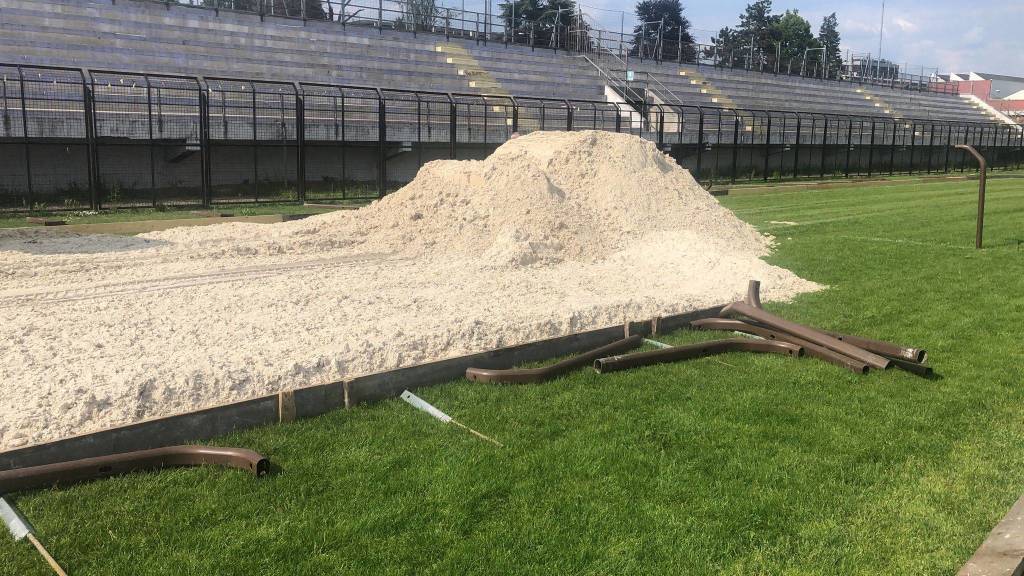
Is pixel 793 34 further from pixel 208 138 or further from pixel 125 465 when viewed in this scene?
pixel 125 465

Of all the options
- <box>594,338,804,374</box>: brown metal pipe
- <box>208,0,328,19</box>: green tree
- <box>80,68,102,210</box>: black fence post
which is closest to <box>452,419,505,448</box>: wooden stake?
<box>594,338,804,374</box>: brown metal pipe

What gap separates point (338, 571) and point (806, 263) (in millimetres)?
9693

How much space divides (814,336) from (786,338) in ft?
0.96

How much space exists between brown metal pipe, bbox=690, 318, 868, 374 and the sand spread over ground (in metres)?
0.64

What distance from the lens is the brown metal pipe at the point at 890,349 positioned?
614cm

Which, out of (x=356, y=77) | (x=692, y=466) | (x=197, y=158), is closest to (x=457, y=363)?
(x=692, y=466)

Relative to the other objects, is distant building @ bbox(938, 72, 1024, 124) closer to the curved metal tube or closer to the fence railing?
the fence railing

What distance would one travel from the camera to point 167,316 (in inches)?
275

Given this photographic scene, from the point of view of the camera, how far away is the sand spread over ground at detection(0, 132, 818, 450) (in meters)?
5.44

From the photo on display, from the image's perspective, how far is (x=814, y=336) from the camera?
6.64m

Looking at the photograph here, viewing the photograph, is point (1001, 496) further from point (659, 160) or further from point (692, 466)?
point (659, 160)

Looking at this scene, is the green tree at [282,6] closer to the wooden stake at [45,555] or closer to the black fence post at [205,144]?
the black fence post at [205,144]

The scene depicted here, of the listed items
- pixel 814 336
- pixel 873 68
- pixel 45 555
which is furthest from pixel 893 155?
pixel 45 555

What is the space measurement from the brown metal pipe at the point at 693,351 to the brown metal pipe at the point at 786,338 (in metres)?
0.09
